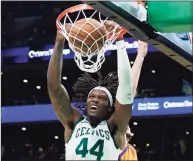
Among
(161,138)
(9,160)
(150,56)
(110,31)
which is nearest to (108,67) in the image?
(150,56)

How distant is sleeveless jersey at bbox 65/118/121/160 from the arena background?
971 centimetres

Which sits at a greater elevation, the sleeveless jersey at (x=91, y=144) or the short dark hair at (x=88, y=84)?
the short dark hair at (x=88, y=84)

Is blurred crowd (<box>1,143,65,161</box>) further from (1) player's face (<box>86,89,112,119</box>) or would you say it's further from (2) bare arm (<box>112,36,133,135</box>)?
(2) bare arm (<box>112,36,133,135</box>)

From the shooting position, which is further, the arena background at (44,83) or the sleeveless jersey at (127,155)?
the arena background at (44,83)

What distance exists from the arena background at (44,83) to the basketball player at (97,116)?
9606 millimetres

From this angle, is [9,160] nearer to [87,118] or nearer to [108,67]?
[108,67]

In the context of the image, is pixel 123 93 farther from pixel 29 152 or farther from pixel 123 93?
pixel 29 152


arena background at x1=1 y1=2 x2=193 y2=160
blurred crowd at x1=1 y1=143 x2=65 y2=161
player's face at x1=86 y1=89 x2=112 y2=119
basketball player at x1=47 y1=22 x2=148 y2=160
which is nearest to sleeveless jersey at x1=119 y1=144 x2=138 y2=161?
basketball player at x1=47 y1=22 x2=148 y2=160

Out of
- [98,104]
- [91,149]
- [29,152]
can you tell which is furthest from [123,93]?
[29,152]

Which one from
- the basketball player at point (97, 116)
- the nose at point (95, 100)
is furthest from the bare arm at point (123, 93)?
the nose at point (95, 100)

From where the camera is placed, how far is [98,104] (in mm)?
3189

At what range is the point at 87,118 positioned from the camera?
319cm

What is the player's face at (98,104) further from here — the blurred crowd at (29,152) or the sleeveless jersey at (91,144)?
the blurred crowd at (29,152)

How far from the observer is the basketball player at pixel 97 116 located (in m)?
3.04
